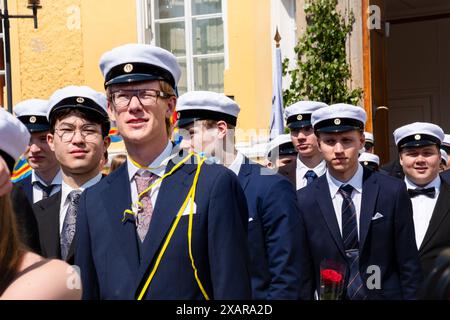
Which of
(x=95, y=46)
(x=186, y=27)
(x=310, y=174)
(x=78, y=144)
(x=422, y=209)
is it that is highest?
(x=186, y=27)

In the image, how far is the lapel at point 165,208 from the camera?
114 inches

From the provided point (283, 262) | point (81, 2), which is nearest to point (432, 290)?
point (283, 262)

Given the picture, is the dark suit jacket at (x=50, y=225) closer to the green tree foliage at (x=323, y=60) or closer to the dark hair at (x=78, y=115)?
the dark hair at (x=78, y=115)

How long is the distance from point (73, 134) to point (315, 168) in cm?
237

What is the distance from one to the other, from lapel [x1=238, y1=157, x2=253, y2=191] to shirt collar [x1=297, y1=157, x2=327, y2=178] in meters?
1.72

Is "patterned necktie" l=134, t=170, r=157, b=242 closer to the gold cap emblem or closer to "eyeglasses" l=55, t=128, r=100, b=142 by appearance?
the gold cap emblem

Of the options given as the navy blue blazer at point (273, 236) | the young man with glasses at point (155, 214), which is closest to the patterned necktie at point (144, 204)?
the young man with glasses at point (155, 214)

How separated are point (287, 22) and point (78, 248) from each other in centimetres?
779

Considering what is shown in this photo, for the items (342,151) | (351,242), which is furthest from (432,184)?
(351,242)

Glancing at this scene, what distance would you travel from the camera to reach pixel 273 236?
4.23 meters

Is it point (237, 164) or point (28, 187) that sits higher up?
point (237, 164)

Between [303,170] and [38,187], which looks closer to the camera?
[38,187]

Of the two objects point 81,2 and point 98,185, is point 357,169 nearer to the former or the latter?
point 98,185

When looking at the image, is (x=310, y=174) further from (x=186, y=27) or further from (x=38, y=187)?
(x=186, y=27)
